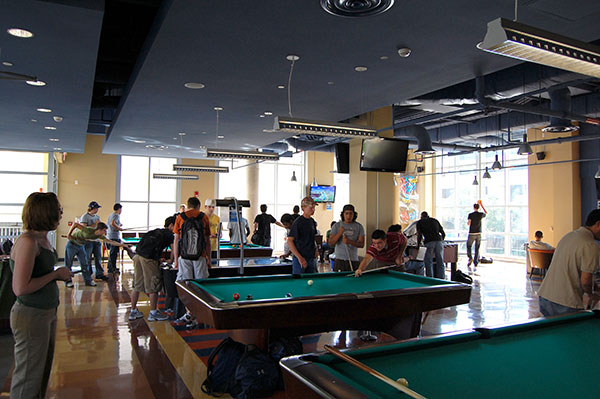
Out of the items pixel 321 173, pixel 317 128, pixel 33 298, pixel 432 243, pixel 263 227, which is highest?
pixel 321 173

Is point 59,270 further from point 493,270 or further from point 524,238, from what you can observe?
point 524,238

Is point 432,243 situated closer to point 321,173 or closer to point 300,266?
point 300,266

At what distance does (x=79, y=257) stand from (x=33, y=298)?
6.37 meters

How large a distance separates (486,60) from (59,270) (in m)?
4.26

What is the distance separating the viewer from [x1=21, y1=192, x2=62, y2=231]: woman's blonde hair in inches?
101

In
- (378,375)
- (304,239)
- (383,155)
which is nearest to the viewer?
(378,375)

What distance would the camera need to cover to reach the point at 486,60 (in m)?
4.42

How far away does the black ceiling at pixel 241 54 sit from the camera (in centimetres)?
341

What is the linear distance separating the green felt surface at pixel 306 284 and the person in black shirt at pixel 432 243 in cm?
419

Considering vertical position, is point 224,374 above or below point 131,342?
above

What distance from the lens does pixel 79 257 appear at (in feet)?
27.1

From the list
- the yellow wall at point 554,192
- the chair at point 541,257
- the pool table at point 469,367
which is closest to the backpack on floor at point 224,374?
the pool table at point 469,367

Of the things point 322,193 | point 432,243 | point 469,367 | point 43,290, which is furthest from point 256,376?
point 322,193

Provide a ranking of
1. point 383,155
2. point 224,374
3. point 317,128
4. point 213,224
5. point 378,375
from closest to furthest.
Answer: point 378,375 → point 224,374 → point 317,128 → point 213,224 → point 383,155
